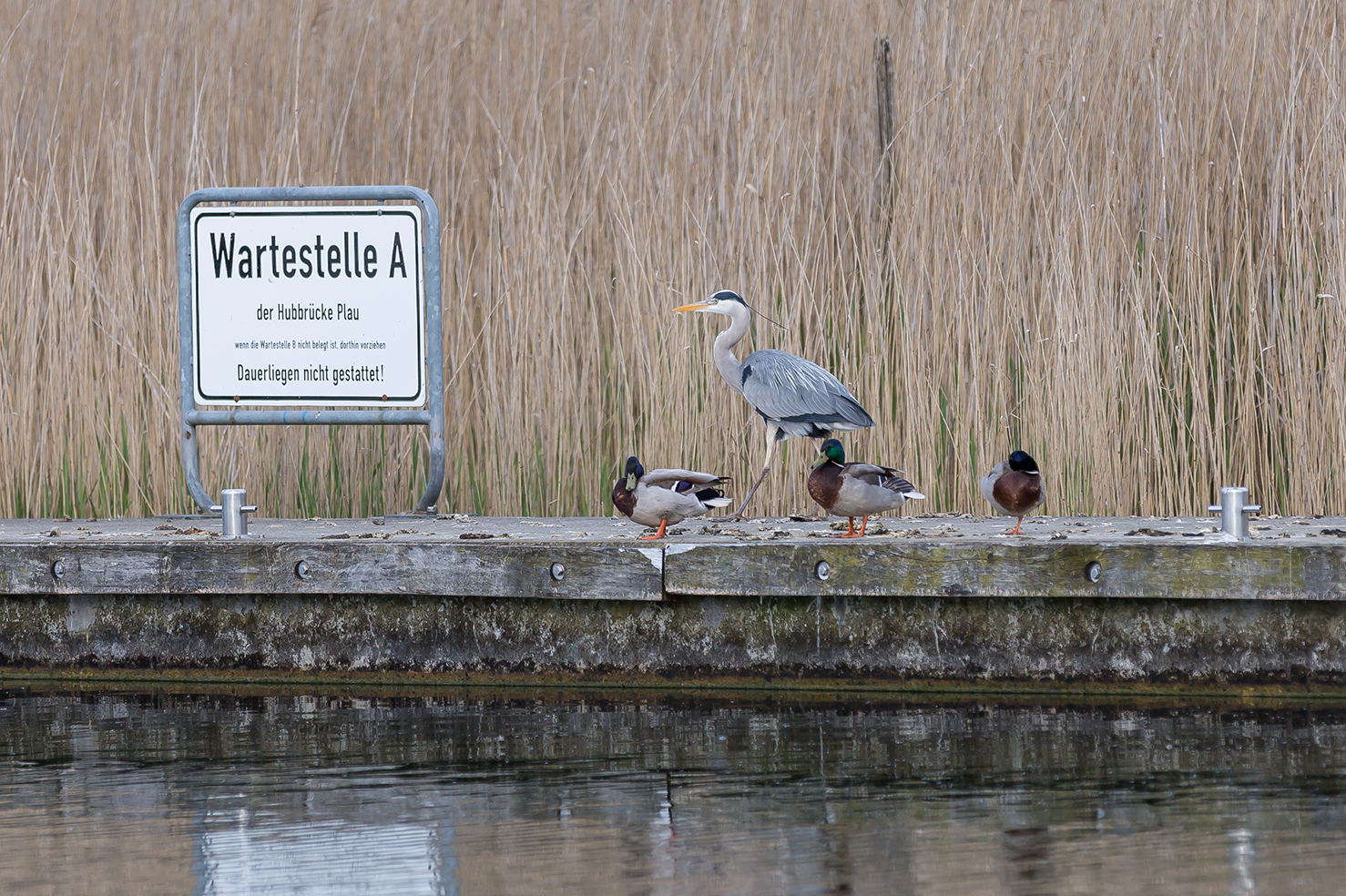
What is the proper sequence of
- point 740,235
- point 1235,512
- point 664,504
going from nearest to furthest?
point 1235,512, point 664,504, point 740,235

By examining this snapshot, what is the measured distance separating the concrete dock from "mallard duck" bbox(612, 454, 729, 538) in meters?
0.13

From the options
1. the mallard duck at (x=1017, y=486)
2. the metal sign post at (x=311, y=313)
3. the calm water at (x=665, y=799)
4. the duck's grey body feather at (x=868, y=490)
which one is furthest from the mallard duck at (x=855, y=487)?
the metal sign post at (x=311, y=313)

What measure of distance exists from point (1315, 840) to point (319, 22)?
6639 millimetres

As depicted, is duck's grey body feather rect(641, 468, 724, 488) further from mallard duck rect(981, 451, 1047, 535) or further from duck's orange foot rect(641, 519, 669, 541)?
mallard duck rect(981, 451, 1047, 535)

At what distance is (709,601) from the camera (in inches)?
256

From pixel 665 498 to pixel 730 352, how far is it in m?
1.18

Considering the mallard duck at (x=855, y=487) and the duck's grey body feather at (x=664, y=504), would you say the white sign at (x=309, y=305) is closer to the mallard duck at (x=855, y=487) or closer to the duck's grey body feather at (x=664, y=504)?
the duck's grey body feather at (x=664, y=504)

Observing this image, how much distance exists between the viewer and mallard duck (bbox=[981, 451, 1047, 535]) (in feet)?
21.5

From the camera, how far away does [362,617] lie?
6.82 metres

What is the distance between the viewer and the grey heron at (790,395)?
7102 millimetres

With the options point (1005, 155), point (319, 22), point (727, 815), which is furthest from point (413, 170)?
point (727, 815)

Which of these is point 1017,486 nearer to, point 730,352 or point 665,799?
point 730,352

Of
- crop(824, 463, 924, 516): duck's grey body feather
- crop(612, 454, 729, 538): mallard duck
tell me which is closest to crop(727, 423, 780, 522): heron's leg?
crop(612, 454, 729, 538): mallard duck

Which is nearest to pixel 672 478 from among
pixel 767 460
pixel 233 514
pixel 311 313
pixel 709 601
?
pixel 709 601
